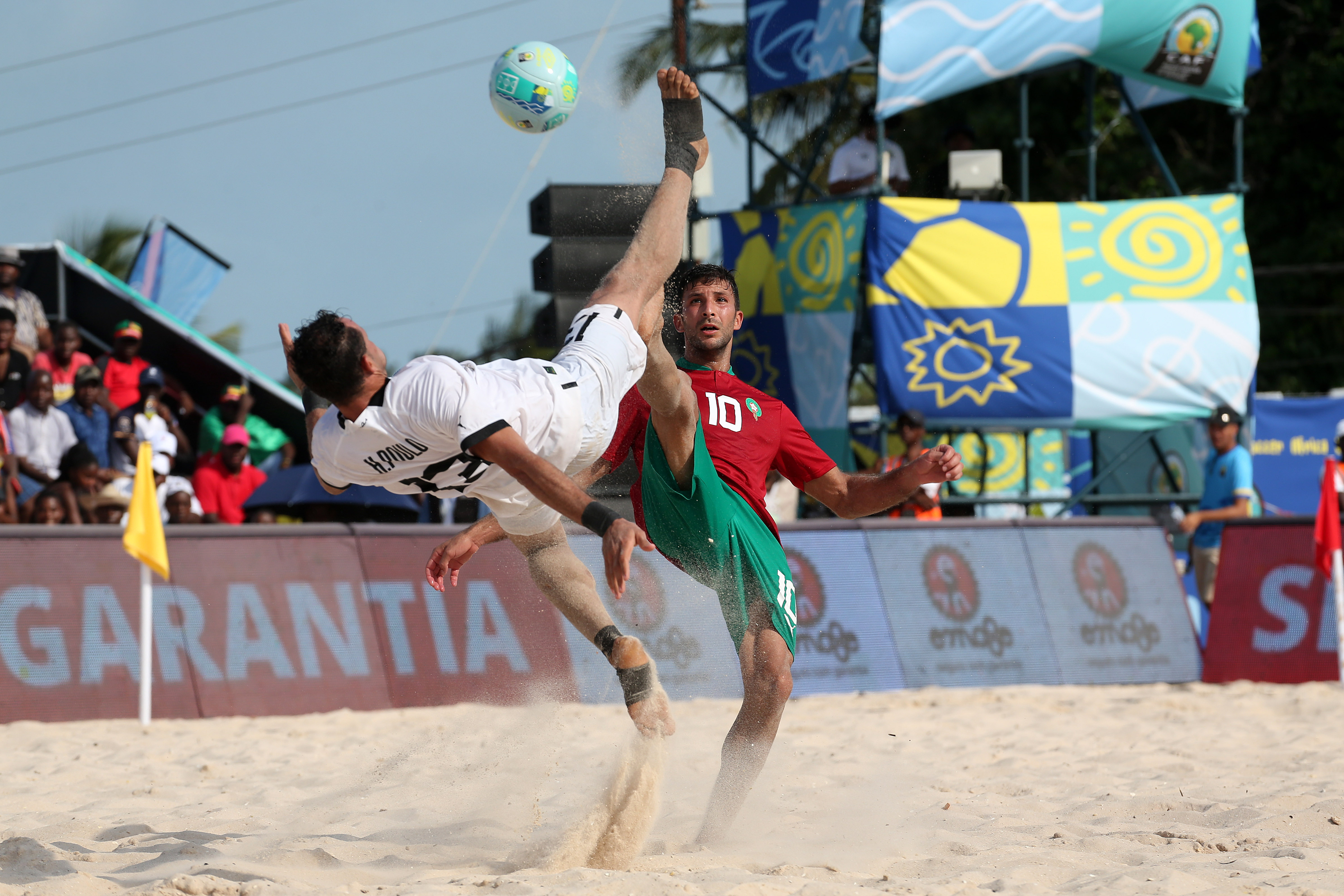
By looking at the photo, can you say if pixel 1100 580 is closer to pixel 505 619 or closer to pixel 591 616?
pixel 505 619

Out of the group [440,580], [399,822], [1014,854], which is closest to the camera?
[1014,854]

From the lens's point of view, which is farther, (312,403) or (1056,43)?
(1056,43)

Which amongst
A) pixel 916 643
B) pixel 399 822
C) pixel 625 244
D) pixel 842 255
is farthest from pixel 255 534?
pixel 842 255

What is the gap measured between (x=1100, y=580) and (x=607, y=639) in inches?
243

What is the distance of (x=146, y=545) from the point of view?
7.28m

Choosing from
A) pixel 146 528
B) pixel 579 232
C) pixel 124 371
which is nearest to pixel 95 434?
pixel 124 371

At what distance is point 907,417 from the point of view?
972 cm

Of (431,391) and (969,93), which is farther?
(969,93)

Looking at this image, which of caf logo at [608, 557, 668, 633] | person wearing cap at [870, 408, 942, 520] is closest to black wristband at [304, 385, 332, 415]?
caf logo at [608, 557, 668, 633]

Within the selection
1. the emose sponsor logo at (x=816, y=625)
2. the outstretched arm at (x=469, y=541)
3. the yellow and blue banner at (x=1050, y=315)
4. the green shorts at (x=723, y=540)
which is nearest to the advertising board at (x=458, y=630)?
the emose sponsor logo at (x=816, y=625)

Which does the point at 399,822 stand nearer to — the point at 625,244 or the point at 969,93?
the point at 625,244

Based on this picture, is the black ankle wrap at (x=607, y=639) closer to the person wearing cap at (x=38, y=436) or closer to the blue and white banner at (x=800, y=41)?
the person wearing cap at (x=38, y=436)

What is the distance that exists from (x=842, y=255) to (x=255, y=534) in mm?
5202

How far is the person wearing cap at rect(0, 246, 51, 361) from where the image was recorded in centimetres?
1026
